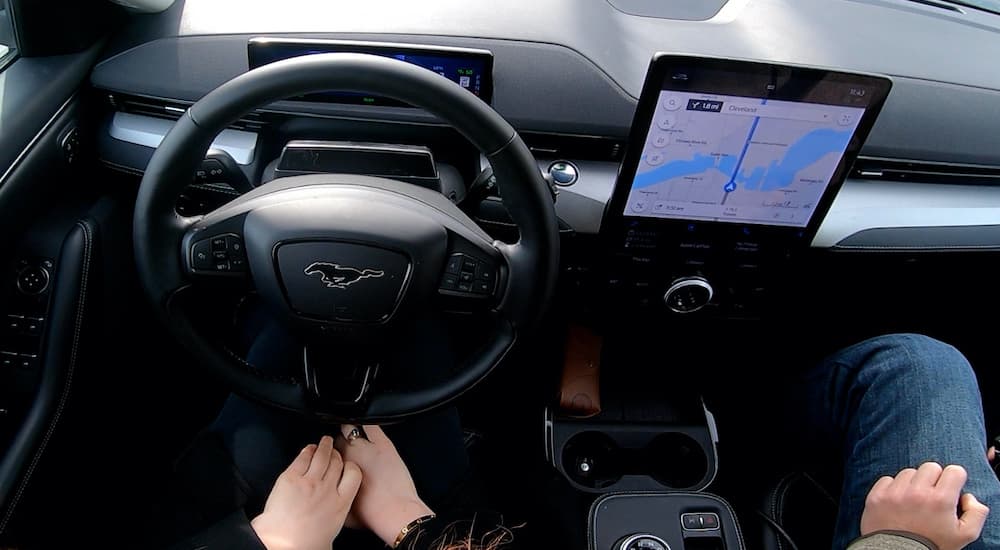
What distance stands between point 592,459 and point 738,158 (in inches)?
21.9

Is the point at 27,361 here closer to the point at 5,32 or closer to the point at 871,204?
the point at 5,32

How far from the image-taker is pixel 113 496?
4.17 feet

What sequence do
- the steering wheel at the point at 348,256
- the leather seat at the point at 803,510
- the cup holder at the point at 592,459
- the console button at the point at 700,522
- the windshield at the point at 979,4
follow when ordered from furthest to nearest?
the windshield at the point at 979,4, the cup holder at the point at 592,459, the leather seat at the point at 803,510, the console button at the point at 700,522, the steering wheel at the point at 348,256

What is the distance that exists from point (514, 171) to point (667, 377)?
2.28 feet

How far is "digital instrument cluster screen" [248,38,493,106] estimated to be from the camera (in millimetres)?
1043

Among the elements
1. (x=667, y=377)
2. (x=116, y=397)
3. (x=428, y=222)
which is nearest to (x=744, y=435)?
(x=667, y=377)

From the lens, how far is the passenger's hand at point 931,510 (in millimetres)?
916

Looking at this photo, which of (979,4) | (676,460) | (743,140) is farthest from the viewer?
(979,4)

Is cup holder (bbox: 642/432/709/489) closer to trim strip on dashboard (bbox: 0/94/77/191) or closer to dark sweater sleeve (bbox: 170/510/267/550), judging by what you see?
dark sweater sleeve (bbox: 170/510/267/550)

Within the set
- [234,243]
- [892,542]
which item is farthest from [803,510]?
[234,243]

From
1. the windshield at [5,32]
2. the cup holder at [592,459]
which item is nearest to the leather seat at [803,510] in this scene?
the cup holder at [592,459]

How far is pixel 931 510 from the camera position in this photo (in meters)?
0.91

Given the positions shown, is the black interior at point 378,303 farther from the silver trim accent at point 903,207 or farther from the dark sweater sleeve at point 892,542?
the dark sweater sleeve at point 892,542

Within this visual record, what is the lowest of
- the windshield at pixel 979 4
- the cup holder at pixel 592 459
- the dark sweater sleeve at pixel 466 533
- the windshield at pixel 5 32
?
the cup holder at pixel 592 459
